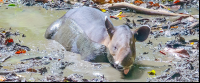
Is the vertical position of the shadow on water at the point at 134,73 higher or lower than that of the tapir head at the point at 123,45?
lower

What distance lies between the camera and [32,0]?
1081 cm

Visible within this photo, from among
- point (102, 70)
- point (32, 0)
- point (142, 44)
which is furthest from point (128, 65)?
point (32, 0)

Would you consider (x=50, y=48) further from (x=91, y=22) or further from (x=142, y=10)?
(x=142, y=10)

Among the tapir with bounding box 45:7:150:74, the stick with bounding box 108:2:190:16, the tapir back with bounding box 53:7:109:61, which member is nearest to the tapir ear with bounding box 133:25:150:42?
the tapir with bounding box 45:7:150:74

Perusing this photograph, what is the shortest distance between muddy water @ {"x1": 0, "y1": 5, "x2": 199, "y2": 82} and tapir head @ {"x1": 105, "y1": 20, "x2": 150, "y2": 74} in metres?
0.20

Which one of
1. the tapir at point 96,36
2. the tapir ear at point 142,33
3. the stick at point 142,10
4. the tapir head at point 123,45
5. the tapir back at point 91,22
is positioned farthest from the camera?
the stick at point 142,10

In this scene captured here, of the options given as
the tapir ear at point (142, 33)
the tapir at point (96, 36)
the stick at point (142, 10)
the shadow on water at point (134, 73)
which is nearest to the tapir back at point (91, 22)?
the tapir at point (96, 36)

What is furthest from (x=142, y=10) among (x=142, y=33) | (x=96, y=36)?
(x=142, y=33)

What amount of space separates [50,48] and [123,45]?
2097mm

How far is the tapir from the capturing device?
4.79 m

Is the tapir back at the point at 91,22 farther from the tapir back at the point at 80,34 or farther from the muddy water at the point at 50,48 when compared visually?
the muddy water at the point at 50,48

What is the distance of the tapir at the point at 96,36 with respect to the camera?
15.7 ft

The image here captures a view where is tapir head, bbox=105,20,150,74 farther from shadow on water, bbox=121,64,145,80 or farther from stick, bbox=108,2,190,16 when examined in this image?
stick, bbox=108,2,190,16

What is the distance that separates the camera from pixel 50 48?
6.29 metres
